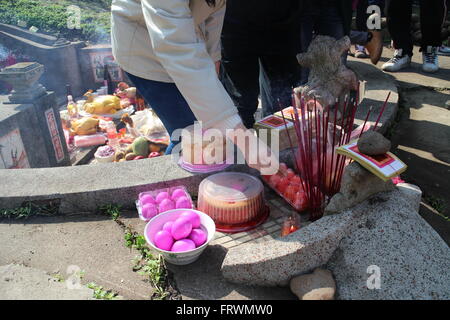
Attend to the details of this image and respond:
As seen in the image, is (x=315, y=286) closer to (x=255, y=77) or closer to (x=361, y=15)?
(x=255, y=77)

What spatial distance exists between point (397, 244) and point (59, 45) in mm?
7882

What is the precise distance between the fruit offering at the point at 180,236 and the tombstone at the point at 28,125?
2991 millimetres

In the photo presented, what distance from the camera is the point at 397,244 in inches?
76.5

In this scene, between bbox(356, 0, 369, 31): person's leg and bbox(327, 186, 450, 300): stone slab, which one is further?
bbox(356, 0, 369, 31): person's leg

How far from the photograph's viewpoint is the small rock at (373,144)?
1.97m

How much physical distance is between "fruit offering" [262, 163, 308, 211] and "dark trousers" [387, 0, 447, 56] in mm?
4155

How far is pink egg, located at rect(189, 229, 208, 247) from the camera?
218 cm

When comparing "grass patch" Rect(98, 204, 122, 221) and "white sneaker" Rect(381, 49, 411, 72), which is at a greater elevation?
"white sneaker" Rect(381, 49, 411, 72)

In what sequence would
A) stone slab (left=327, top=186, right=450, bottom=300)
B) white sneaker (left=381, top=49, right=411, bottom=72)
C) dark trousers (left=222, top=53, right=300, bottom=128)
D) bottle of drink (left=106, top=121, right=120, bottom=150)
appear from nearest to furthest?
stone slab (left=327, top=186, right=450, bottom=300) → dark trousers (left=222, top=53, right=300, bottom=128) → bottle of drink (left=106, top=121, right=120, bottom=150) → white sneaker (left=381, top=49, right=411, bottom=72)

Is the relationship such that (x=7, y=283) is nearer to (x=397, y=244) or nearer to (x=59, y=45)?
(x=397, y=244)

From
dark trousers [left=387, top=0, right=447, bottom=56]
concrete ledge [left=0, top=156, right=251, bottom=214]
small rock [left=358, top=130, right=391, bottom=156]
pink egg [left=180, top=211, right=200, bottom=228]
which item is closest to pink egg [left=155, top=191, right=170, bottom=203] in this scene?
concrete ledge [left=0, top=156, right=251, bottom=214]

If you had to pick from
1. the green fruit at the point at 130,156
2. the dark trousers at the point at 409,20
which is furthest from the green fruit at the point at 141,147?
the dark trousers at the point at 409,20

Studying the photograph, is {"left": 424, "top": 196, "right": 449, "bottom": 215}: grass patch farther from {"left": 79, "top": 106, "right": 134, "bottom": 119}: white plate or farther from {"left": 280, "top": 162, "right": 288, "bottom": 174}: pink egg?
{"left": 79, "top": 106, "right": 134, "bottom": 119}: white plate
